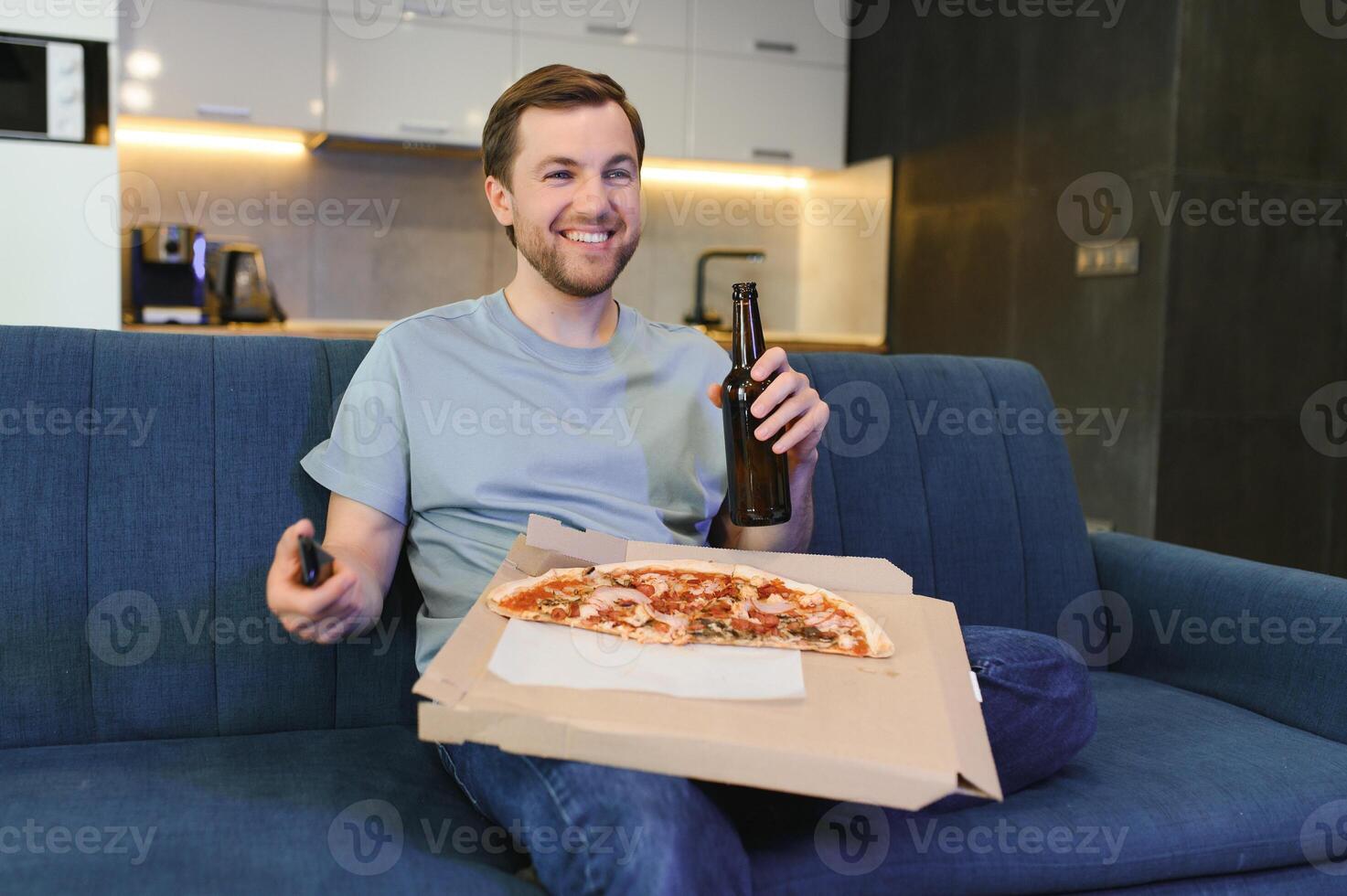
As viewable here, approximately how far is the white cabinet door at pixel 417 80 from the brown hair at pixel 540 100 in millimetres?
2411

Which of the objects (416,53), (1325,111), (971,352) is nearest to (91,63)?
(416,53)

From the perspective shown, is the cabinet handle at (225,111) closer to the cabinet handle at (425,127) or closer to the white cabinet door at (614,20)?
the cabinet handle at (425,127)

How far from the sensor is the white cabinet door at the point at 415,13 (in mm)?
3811

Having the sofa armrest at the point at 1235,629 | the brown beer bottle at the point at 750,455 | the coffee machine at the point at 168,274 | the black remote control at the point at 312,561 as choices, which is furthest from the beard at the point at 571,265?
the coffee machine at the point at 168,274

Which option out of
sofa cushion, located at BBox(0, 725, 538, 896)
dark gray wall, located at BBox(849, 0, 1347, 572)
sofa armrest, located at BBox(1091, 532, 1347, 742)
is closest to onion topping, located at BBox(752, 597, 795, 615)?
sofa cushion, located at BBox(0, 725, 538, 896)

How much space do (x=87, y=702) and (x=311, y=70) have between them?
283 centimetres

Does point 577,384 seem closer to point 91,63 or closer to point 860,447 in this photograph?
point 860,447

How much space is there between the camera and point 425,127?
3.94 metres

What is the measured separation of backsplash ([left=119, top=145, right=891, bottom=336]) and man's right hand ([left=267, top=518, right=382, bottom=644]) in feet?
Result: 10.1

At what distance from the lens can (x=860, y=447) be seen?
191 centimetres

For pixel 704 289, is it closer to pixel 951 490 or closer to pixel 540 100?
pixel 951 490

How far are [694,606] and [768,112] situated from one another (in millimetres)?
3554

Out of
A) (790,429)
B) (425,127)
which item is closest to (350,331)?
(425,127)

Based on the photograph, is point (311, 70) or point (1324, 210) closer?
point (1324, 210)
